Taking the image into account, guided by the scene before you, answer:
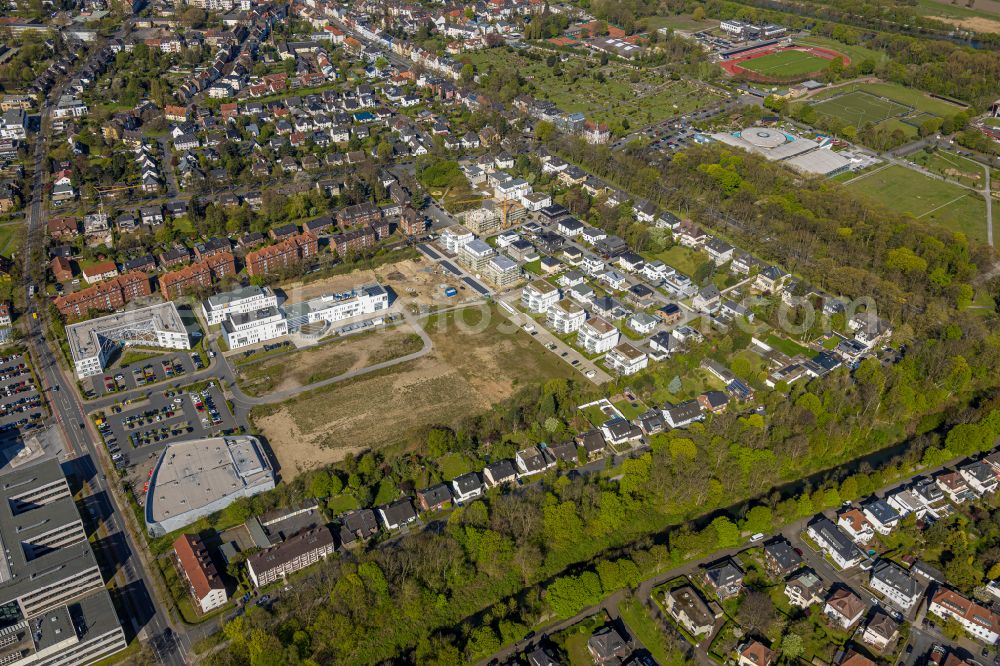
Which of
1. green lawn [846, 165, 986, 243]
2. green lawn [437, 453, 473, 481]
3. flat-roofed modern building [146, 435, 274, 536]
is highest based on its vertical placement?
green lawn [846, 165, 986, 243]

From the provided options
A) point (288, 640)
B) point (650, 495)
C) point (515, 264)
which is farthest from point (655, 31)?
point (288, 640)

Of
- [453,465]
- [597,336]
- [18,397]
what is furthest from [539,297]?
[18,397]

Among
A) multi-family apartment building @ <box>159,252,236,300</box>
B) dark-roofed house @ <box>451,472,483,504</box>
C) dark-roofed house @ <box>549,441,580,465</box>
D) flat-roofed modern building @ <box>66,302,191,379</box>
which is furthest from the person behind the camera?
multi-family apartment building @ <box>159,252,236,300</box>

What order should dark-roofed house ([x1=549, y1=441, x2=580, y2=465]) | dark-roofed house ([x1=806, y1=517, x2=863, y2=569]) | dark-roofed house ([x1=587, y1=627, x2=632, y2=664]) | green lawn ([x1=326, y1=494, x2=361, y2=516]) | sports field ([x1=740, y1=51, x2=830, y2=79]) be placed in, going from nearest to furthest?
dark-roofed house ([x1=587, y1=627, x2=632, y2=664])
dark-roofed house ([x1=806, y1=517, x2=863, y2=569])
green lawn ([x1=326, y1=494, x2=361, y2=516])
dark-roofed house ([x1=549, y1=441, x2=580, y2=465])
sports field ([x1=740, y1=51, x2=830, y2=79])

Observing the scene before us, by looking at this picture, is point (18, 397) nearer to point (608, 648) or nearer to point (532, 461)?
point (532, 461)

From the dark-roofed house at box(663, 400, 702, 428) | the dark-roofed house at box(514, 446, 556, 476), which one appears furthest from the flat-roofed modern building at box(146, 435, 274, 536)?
the dark-roofed house at box(663, 400, 702, 428)

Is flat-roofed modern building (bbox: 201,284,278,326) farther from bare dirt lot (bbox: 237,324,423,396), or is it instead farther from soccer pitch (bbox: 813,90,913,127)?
soccer pitch (bbox: 813,90,913,127)

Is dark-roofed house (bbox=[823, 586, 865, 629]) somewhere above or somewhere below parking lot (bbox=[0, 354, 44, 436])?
above

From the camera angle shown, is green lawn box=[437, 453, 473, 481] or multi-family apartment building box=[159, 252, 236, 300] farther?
multi-family apartment building box=[159, 252, 236, 300]
